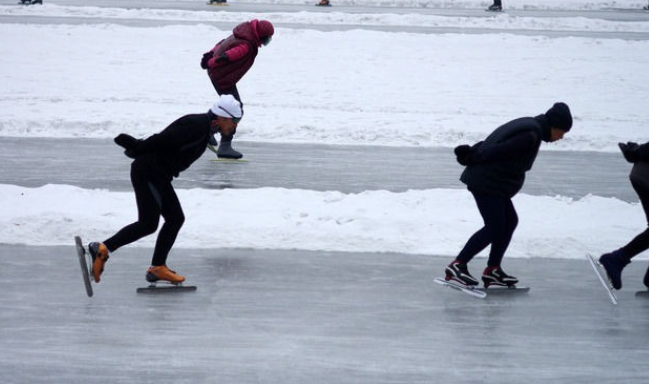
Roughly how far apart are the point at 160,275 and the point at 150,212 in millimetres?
469

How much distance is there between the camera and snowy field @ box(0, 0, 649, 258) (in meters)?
7.82

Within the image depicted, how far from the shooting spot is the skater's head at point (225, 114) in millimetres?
6125

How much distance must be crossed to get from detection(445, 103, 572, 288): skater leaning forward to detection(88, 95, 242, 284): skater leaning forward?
66.1 inches

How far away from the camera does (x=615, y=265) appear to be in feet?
20.8

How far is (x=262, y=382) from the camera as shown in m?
4.78

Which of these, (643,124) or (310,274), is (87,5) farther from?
(310,274)

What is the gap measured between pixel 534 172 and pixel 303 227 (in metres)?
3.94

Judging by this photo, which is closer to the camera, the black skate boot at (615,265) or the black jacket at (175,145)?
the black jacket at (175,145)

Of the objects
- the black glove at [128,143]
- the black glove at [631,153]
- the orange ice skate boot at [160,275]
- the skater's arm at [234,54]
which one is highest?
the black glove at [631,153]

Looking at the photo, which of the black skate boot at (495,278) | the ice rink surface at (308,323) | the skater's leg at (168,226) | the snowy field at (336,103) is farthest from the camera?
the snowy field at (336,103)

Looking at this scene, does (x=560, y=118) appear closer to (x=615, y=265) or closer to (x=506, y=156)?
(x=506, y=156)

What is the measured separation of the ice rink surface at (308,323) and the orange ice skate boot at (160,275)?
149mm

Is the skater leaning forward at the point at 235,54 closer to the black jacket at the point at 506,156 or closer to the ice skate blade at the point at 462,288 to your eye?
the ice skate blade at the point at 462,288

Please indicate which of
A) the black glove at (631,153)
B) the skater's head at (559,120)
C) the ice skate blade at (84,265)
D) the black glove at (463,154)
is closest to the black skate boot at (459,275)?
the black glove at (463,154)
